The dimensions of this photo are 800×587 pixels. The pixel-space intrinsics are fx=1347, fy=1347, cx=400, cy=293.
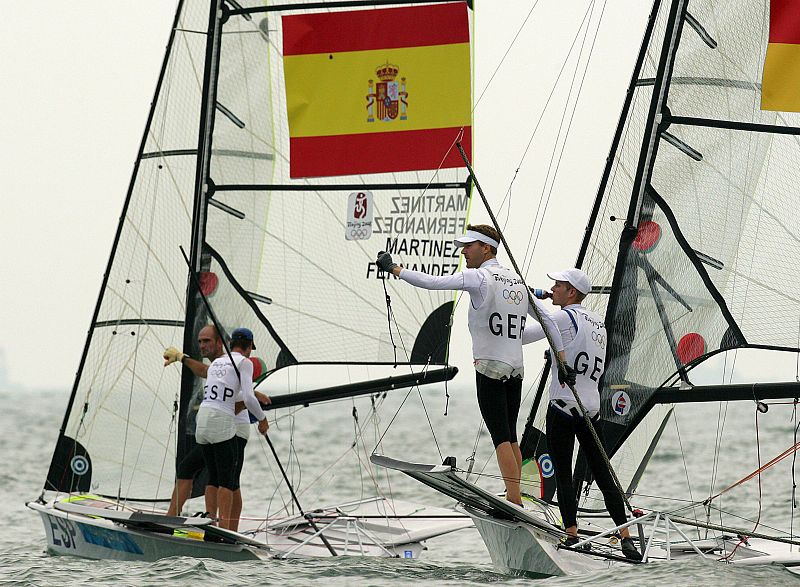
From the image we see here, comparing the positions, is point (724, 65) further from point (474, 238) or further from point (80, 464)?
point (80, 464)

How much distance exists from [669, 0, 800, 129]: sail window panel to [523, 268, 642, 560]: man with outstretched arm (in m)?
1.54

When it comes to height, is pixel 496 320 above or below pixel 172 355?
above

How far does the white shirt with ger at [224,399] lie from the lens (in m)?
8.59

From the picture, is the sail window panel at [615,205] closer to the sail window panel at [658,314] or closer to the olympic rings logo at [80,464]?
the sail window panel at [658,314]

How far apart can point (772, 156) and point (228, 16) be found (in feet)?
13.9

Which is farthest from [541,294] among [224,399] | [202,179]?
[202,179]

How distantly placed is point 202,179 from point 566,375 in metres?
3.85

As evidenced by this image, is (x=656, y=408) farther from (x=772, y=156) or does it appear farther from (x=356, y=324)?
(x=356, y=324)

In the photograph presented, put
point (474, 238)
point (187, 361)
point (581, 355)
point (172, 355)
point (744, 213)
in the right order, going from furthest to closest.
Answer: point (172, 355) → point (187, 361) → point (744, 213) → point (474, 238) → point (581, 355)

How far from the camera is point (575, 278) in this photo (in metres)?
7.45

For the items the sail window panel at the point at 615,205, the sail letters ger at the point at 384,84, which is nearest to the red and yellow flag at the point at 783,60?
the sail window panel at the point at 615,205

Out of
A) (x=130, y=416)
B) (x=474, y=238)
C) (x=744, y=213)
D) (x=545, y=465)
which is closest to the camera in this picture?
(x=474, y=238)

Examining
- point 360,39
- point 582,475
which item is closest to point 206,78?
point 360,39

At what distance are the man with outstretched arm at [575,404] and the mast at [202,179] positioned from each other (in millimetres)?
3314
